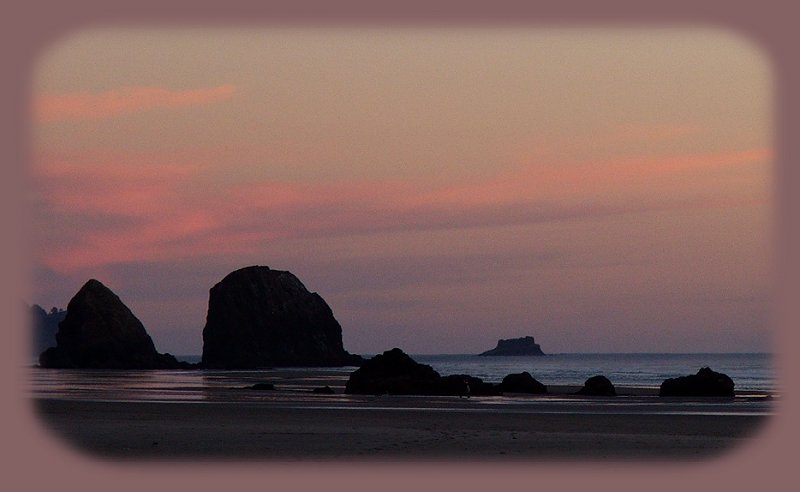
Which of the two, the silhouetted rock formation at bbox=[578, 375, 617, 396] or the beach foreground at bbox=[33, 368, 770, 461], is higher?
the silhouetted rock formation at bbox=[578, 375, 617, 396]

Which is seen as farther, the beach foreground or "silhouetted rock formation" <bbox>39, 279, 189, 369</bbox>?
"silhouetted rock formation" <bbox>39, 279, 189, 369</bbox>

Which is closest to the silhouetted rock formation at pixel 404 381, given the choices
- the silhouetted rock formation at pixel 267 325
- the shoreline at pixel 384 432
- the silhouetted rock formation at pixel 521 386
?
the silhouetted rock formation at pixel 521 386

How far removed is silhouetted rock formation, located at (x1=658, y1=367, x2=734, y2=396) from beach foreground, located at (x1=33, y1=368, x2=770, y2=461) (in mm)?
6795

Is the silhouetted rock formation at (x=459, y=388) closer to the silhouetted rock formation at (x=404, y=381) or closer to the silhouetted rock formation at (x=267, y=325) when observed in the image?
the silhouetted rock formation at (x=404, y=381)

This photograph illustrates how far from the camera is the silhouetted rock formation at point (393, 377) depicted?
50094 mm

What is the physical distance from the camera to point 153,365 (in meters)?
143

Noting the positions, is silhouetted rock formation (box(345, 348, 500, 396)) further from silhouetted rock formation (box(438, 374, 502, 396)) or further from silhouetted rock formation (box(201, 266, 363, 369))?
silhouetted rock formation (box(201, 266, 363, 369))

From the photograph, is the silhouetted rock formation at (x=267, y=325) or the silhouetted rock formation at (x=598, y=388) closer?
the silhouetted rock formation at (x=598, y=388)

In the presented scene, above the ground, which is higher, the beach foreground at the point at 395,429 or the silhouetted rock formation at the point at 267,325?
the silhouetted rock formation at the point at 267,325

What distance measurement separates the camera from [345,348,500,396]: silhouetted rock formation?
49656 mm

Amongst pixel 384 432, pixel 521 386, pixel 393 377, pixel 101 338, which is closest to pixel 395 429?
pixel 384 432

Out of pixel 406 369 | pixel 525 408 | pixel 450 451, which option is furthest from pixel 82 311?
pixel 450 451

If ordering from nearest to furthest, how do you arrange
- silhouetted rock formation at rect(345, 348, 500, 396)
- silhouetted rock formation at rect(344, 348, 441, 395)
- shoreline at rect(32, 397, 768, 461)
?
shoreline at rect(32, 397, 768, 461) < silhouetted rock formation at rect(345, 348, 500, 396) < silhouetted rock formation at rect(344, 348, 441, 395)

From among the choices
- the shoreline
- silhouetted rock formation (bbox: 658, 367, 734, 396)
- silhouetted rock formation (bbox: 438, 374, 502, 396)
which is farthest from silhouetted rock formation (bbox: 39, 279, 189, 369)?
the shoreline
